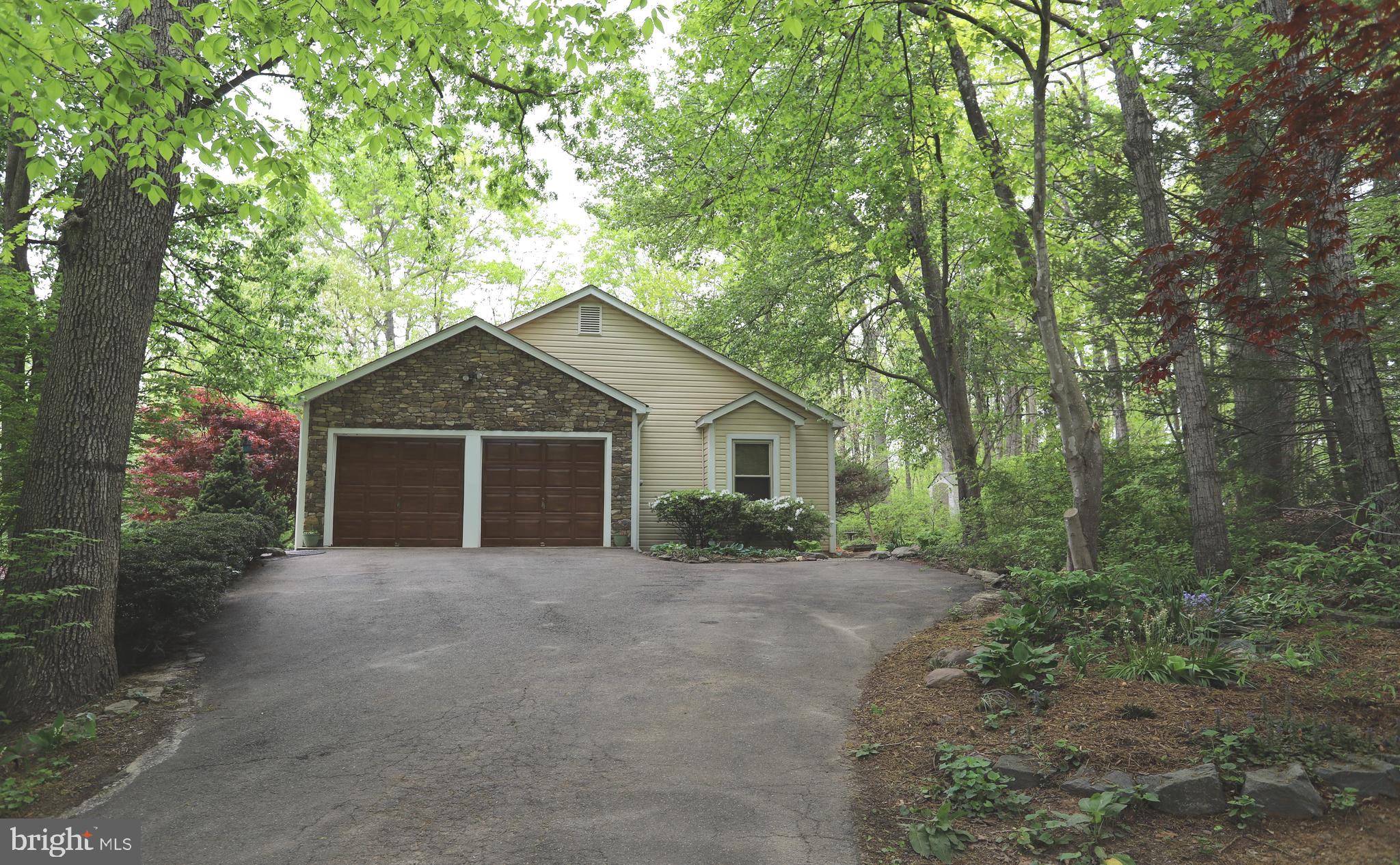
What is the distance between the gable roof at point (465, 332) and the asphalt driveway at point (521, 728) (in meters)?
5.96

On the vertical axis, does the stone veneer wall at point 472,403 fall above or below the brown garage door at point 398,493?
above

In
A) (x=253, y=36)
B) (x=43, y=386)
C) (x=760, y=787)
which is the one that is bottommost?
(x=760, y=787)

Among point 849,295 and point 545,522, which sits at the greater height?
point 849,295

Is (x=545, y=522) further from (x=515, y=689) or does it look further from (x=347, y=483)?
(x=515, y=689)

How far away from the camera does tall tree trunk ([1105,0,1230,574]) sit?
7.67 m

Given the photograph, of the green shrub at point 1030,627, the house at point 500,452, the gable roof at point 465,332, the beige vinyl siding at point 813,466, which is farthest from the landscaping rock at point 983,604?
the beige vinyl siding at point 813,466

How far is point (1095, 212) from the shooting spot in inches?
439

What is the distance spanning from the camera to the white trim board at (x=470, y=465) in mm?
14727

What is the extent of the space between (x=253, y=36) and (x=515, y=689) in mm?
5465

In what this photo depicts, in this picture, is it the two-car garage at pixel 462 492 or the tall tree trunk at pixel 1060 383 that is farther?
the two-car garage at pixel 462 492

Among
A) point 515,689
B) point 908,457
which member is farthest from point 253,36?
point 908,457

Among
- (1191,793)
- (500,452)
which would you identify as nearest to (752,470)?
(500,452)

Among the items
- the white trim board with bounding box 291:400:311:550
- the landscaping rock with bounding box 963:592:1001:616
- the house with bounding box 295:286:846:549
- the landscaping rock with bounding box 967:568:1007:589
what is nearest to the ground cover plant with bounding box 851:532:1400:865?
the landscaping rock with bounding box 963:592:1001:616

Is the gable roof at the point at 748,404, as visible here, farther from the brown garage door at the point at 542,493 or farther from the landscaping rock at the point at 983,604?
the landscaping rock at the point at 983,604
